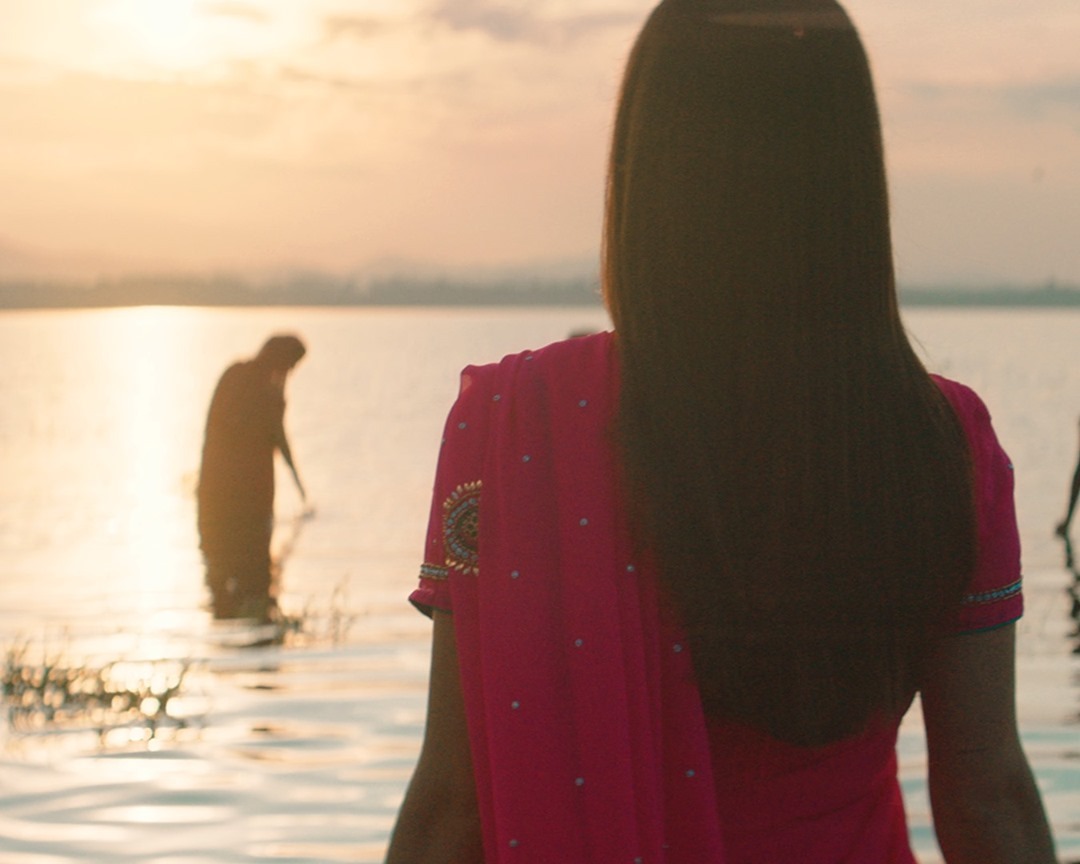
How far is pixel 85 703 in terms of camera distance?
8016mm

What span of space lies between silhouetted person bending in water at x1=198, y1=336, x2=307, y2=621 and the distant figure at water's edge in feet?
36.4

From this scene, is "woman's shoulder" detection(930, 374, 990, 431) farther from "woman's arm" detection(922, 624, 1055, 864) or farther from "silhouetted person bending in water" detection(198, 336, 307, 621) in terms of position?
"silhouetted person bending in water" detection(198, 336, 307, 621)

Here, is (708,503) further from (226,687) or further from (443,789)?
(226,687)

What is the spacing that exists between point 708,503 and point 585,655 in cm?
21

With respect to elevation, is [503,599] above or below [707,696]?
above

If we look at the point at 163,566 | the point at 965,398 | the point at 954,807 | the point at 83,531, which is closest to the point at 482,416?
the point at 965,398

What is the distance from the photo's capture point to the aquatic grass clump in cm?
777

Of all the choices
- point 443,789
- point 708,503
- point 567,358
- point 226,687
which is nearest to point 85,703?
point 226,687

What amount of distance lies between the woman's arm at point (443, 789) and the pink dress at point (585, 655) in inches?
1.0

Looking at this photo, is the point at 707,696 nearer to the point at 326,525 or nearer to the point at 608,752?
the point at 608,752

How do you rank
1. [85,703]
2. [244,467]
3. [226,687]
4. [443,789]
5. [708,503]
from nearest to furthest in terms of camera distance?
[708,503]
[443,789]
[85,703]
[226,687]
[244,467]

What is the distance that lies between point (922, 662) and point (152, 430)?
5013 cm

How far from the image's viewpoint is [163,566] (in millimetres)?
15461

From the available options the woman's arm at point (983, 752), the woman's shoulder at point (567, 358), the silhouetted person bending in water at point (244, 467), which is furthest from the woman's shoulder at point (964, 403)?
the silhouetted person bending in water at point (244, 467)
